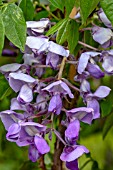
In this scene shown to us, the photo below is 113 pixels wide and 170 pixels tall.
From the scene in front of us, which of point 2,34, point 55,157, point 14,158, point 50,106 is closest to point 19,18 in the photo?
point 2,34

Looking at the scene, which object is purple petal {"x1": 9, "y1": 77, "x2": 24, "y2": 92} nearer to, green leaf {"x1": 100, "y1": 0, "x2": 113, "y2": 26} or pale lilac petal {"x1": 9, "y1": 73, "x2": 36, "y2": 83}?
pale lilac petal {"x1": 9, "y1": 73, "x2": 36, "y2": 83}

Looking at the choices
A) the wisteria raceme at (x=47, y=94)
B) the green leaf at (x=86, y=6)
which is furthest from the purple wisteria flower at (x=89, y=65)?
the green leaf at (x=86, y=6)

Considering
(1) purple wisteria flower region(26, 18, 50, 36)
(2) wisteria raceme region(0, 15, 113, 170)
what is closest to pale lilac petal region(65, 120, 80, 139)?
(2) wisteria raceme region(0, 15, 113, 170)

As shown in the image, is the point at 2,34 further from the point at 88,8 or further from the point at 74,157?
the point at 74,157

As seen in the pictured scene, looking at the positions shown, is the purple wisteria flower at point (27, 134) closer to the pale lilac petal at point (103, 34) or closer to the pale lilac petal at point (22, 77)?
the pale lilac petal at point (22, 77)

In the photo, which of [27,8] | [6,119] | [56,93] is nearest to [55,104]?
[56,93]

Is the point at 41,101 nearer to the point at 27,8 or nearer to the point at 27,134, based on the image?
the point at 27,134
